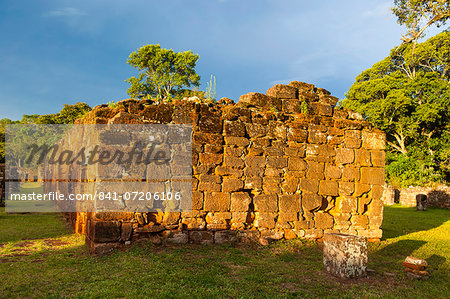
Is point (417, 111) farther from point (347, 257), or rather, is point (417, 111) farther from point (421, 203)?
point (347, 257)

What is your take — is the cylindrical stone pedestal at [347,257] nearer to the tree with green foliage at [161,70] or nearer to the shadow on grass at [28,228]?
the shadow on grass at [28,228]

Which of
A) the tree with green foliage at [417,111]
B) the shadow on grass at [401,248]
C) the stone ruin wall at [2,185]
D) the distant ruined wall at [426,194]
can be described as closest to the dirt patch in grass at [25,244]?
the shadow on grass at [401,248]

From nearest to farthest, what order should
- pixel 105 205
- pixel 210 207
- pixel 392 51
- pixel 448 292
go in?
pixel 448 292
pixel 105 205
pixel 210 207
pixel 392 51

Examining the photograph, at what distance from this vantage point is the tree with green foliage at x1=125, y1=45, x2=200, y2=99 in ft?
108

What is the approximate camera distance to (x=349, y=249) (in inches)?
220

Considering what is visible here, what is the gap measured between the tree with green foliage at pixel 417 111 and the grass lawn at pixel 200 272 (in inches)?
852

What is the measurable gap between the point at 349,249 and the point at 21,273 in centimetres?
577

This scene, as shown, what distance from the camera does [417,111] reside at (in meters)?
26.5

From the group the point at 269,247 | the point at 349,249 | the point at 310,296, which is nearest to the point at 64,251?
the point at 269,247

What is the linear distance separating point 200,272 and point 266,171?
10.6ft

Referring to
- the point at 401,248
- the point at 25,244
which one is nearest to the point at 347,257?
the point at 401,248

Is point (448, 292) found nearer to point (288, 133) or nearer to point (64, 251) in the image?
point (288, 133)

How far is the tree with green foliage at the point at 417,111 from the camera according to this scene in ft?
85.4

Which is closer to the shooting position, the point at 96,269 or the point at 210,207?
the point at 96,269
